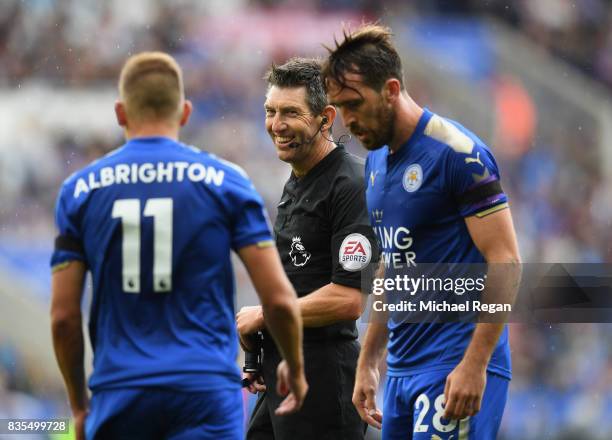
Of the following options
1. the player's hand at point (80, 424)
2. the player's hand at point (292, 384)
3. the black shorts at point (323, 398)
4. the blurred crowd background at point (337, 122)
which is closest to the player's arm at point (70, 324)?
the player's hand at point (80, 424)

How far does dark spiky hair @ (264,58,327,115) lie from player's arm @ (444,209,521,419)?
1.35 meters

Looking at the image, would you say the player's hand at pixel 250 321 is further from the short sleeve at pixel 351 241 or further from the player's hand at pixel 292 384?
the player's hand at pixel 292 384

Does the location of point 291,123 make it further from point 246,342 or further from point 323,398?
point 323,398

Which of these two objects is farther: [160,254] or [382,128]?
[382,128]

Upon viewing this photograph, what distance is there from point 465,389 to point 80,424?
156 cm

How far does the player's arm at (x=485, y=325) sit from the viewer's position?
437cm

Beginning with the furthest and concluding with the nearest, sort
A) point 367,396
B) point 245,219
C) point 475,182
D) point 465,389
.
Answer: point 367,396 < point 475,182 < point 465,389 < point 245,219

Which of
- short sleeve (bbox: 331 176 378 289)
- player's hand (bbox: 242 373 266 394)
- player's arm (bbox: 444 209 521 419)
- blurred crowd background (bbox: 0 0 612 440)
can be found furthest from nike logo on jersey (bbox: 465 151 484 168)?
blurred crowd background (bbox: 0 0 612 440)

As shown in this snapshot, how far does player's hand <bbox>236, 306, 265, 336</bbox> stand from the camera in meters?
5.15

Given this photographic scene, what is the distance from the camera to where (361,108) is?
4.68m

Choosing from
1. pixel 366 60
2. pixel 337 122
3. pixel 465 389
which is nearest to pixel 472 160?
pixel 366 60

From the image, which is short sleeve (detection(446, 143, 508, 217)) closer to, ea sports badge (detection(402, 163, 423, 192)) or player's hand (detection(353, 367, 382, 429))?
ea sports badge (detection(402, 163, 423, 192))

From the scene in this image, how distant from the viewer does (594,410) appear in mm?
13047

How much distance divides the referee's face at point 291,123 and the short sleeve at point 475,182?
104 cm
